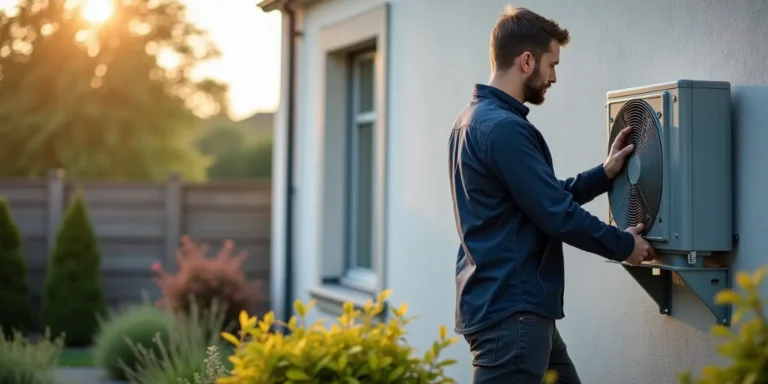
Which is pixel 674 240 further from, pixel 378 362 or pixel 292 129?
pixel 292 129

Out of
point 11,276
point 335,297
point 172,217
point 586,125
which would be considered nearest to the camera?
point 586,125

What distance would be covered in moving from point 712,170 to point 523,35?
2.67ft

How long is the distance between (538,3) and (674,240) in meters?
2.12

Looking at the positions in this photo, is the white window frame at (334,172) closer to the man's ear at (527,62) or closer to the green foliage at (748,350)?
the man's ear at (527,62)

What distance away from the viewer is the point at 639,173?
13.1ft

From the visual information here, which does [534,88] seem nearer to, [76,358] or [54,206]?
[76,358]

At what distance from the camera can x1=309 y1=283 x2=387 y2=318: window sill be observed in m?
8.09

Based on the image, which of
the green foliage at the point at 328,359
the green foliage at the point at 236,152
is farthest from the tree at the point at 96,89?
the green foliage at the point at 328,359

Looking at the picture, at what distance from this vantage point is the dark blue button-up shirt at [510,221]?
3.60 m

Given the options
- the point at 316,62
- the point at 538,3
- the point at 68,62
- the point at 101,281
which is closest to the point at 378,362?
the point at 538,3

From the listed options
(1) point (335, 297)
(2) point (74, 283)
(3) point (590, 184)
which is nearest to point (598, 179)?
(3) point (590, 184)

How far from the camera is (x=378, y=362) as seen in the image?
12.2 ft

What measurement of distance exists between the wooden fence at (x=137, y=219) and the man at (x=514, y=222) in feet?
25.5

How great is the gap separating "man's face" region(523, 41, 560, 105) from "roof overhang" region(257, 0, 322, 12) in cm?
555
